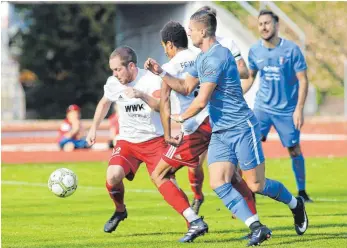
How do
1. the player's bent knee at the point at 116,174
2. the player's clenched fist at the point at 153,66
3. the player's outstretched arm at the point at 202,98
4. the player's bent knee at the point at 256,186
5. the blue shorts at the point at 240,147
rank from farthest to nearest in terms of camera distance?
the player's bent knee at the point at 116,174, the player's bent knee at the point at 256,186, the blue shorts at the point at 240,147, the player's clenched fist at the point at 153,66, the player's outstretched arm at the point at 202,98

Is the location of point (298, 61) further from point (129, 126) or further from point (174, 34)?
point (174, 34)

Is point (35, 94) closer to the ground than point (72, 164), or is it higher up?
closer to the ground

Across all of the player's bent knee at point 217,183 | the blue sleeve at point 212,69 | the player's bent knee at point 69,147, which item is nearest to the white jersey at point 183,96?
the blue sleeve at point 212,69

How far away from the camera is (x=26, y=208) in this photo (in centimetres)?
1230

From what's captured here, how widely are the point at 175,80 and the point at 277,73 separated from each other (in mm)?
4088

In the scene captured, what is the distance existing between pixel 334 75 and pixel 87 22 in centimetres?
1202

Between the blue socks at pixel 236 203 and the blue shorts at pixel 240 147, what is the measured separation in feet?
0.80

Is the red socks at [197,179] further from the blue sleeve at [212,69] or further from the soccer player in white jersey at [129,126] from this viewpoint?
the blue sleeve at [212,69]

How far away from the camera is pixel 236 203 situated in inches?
332

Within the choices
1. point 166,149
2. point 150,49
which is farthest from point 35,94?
point 166,149


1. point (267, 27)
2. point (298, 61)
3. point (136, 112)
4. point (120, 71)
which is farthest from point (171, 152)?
point (298, 61)

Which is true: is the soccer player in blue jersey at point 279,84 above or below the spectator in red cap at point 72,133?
above

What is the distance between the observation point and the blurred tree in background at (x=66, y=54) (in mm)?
45406

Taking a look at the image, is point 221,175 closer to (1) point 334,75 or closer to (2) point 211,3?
(2) point 211,3
